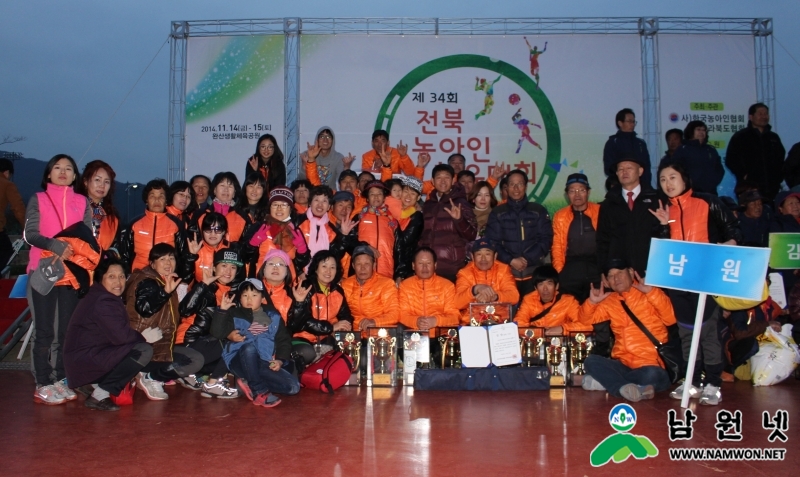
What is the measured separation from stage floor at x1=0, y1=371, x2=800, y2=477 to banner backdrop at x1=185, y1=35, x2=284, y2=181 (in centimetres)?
434

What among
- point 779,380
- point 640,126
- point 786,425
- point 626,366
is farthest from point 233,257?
point 640,126

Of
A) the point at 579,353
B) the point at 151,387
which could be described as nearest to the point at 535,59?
the point at 579,353

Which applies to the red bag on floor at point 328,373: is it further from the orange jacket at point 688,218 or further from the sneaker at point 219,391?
the orange jacket at point 688,218

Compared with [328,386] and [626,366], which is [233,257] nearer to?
[328,386]

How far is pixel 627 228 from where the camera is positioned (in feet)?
18.3

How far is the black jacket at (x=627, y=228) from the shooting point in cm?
546

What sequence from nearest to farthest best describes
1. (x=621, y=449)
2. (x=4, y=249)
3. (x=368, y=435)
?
(x=621, y=449) → (x=368, y=435) → (x=4, y=249)

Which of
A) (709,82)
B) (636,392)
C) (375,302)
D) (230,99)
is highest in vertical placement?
(709,82)

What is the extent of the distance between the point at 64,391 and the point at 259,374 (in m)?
1.40

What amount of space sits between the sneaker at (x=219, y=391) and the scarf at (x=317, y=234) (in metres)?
1.61

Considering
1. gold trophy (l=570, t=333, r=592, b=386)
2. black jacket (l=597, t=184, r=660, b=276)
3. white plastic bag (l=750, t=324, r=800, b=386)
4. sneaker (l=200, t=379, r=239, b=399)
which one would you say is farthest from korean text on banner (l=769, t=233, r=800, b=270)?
sneaker (l=200, t=379, r=239, b=399)

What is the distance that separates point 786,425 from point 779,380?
72.1 inches

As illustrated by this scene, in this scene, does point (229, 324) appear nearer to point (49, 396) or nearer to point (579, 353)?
point (49, 396)

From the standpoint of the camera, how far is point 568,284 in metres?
6.21
